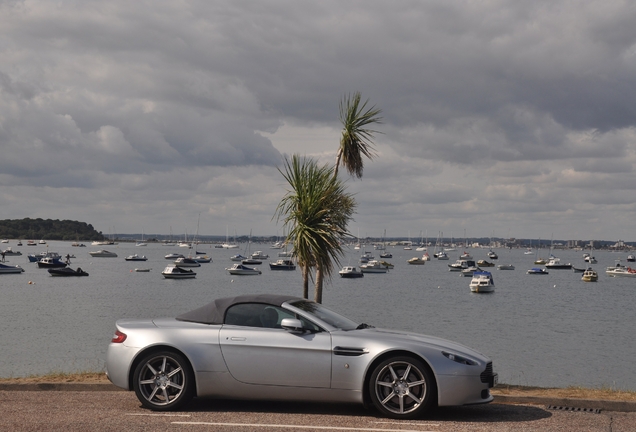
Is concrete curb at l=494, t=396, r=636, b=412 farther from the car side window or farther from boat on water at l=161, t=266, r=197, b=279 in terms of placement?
boat on water at l=161, t=266, r=197, b=279

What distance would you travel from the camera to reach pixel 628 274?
130625 millimetres

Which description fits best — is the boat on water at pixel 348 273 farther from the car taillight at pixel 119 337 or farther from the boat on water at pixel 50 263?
the car taillight at pixel 119 337

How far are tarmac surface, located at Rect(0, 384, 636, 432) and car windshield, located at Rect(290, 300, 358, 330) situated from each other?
108 cm

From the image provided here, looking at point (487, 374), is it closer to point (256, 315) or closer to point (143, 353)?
point (256, 315)

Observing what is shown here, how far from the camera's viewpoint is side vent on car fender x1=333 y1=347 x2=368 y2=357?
8.94 meters

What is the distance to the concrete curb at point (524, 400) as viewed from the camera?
984 centimetres

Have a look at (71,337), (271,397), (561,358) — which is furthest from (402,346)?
(71,337)

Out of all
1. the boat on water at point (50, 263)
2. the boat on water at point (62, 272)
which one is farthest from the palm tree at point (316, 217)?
the boat on water at point (50, 263)

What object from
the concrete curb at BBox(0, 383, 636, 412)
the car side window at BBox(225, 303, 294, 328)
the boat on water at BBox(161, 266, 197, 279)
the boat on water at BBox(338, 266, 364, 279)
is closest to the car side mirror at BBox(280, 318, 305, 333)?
the car side window at BBox(225, 303, 294, 328)

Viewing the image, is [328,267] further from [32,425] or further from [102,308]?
[102,308]

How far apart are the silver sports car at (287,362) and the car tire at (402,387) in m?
0.01

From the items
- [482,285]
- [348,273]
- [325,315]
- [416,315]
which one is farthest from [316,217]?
[348,273]

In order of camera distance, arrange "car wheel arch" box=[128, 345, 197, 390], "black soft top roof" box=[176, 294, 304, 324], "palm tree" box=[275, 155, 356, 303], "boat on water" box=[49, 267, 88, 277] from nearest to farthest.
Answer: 1. "car wheel arch" box=[128, 345, 197, 390]
2. "black soft top roof" box=[176, 294, 304, 324]
3. "palm tree" box=[275, 155, 356, 303]
4. "boat on water" box=[49, 267, 88, 277]

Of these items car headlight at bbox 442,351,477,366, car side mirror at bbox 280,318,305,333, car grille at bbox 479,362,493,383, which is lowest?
car grille at bbox 479,362,493,383
